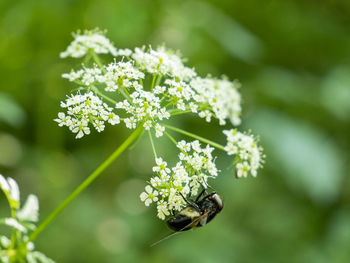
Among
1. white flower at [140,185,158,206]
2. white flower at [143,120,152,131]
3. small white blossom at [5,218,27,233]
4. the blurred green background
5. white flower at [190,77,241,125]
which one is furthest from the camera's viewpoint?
the blurred green background

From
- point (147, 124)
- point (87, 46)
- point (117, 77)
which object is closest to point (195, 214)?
point (147, 124)

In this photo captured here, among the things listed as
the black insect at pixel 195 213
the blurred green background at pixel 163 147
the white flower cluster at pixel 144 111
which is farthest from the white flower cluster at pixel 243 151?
the blurred green background at pixel 163 147

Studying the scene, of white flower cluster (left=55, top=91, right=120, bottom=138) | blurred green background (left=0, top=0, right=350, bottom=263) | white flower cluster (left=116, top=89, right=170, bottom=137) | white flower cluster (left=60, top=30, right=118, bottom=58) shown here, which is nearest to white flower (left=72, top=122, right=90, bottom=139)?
white flower cluster (left=55, top=91, right=120, bottom=138)

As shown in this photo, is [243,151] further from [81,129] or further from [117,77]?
[81,129]

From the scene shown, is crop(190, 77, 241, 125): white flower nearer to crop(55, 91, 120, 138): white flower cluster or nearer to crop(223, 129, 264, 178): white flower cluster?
crop(223, 129, 264, 178): white flower cluster

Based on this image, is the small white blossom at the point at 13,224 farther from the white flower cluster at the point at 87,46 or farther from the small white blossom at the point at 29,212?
the white flower cluster at the point at 87,46

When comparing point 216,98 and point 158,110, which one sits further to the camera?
point 216,98

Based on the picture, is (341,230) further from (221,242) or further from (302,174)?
(221,242)
